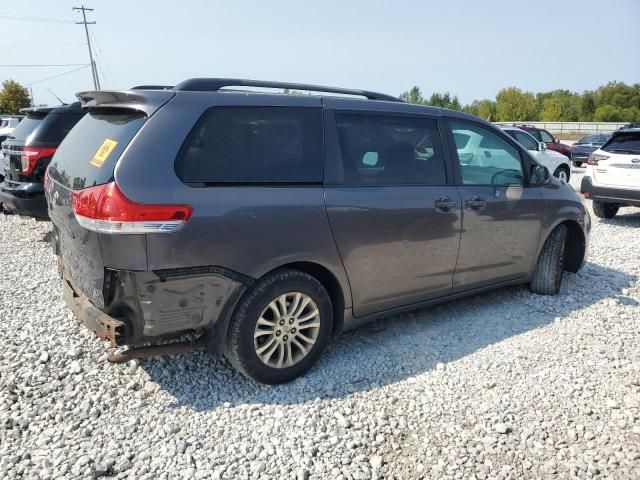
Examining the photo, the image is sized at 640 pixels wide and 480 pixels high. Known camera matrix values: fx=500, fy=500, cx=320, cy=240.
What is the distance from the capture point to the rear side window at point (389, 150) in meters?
3.47

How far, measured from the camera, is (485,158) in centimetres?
441

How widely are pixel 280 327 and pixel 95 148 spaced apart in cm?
158

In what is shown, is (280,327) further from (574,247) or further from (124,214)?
(574,247)

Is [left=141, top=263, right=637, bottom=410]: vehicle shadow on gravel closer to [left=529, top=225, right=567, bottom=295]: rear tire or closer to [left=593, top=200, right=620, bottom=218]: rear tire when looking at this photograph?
[left=529, top=225, right=567, bottom=295]: rear tire

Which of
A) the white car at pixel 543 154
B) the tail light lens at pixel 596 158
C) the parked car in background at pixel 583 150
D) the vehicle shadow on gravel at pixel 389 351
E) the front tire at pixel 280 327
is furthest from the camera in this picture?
the parked car in background at pixel 583 150

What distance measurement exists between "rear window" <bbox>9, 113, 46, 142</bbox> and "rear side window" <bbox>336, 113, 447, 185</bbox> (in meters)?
5.00

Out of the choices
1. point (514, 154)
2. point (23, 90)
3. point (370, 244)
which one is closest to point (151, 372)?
point (370, 244)

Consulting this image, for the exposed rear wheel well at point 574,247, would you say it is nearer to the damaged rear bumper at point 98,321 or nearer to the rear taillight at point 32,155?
the damaged rear bumper at point 98,321

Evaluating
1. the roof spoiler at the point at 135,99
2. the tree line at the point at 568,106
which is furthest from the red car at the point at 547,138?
the tree line at the point at 568,106

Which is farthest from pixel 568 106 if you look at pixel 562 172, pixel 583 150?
pixel 562 172

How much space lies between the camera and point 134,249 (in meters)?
2.67

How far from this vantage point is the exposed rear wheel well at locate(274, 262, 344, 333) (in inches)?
130

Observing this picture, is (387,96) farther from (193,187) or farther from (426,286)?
(193,187)

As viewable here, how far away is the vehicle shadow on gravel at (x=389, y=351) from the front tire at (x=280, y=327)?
0.14m
